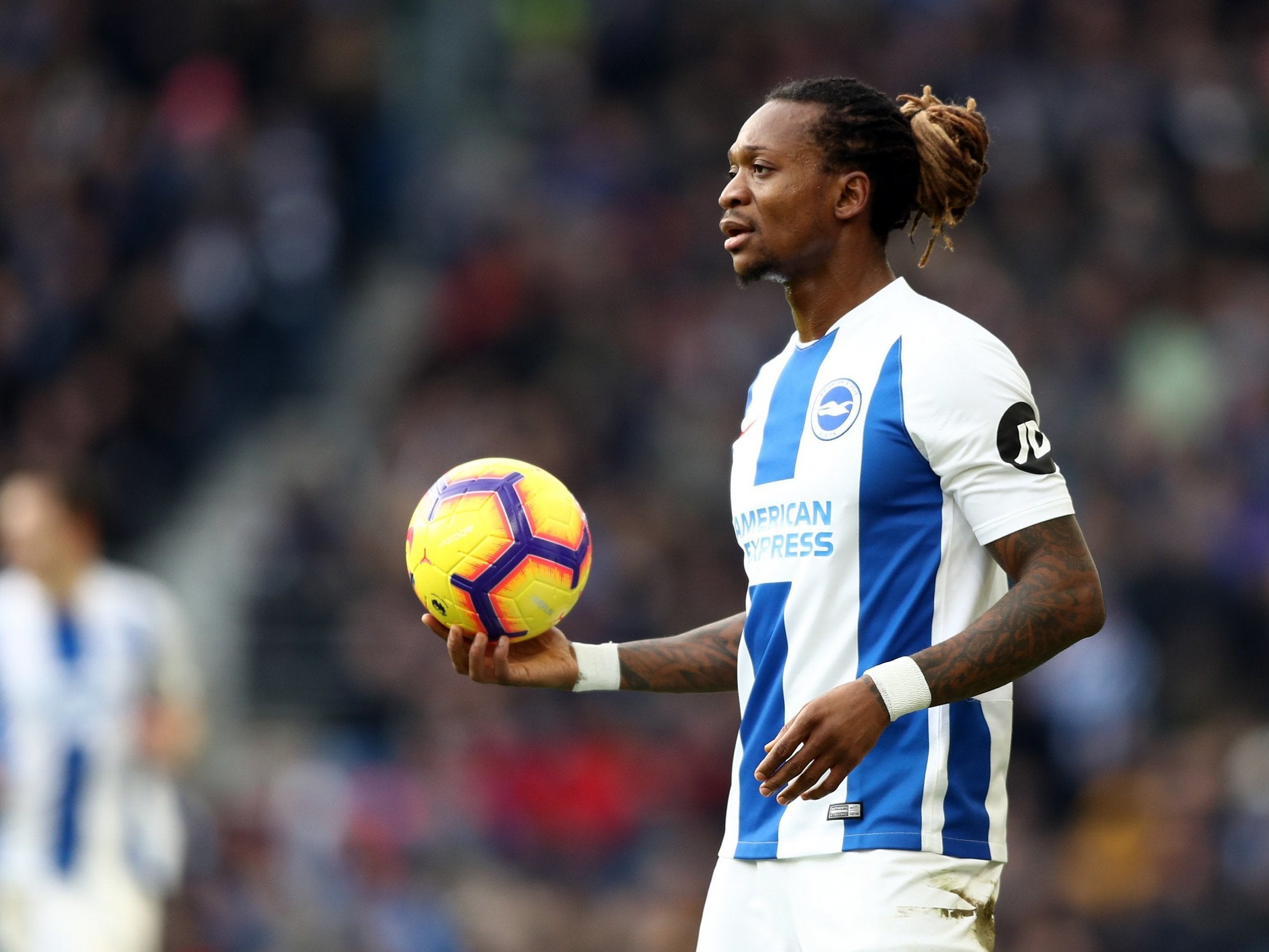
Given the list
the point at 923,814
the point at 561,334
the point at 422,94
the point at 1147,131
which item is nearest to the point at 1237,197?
the point at 1147,131

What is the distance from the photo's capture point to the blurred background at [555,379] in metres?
10.2

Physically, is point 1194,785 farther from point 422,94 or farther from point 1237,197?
point 422,94

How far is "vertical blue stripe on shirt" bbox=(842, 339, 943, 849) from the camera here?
12.4ft

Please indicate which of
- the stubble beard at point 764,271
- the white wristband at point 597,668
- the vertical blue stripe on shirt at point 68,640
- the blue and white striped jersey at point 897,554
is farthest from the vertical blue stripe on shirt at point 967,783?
the vertical blue stripe on shirt at point 68,640

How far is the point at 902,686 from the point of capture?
351 centimetres

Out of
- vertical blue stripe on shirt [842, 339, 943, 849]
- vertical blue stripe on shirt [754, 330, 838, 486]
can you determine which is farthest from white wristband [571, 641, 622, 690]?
vertical blue stripe on shirt [842, 339, 943, 849]

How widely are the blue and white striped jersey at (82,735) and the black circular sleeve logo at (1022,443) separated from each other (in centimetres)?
500

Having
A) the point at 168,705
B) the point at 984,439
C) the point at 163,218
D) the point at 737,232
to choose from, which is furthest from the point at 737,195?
the point at 163,218

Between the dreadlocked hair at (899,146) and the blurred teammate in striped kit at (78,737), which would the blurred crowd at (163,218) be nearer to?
the blurred teammate in striped kit at (78,737)

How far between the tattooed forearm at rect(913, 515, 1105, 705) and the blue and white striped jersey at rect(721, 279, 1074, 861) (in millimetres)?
75

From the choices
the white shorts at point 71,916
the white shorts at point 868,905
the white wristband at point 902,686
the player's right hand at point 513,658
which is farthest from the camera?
the white shorts at point 71,916

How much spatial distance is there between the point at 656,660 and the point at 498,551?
1.78 ft

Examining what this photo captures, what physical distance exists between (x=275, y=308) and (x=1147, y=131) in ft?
22.6

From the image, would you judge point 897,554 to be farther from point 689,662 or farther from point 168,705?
point 168,705
